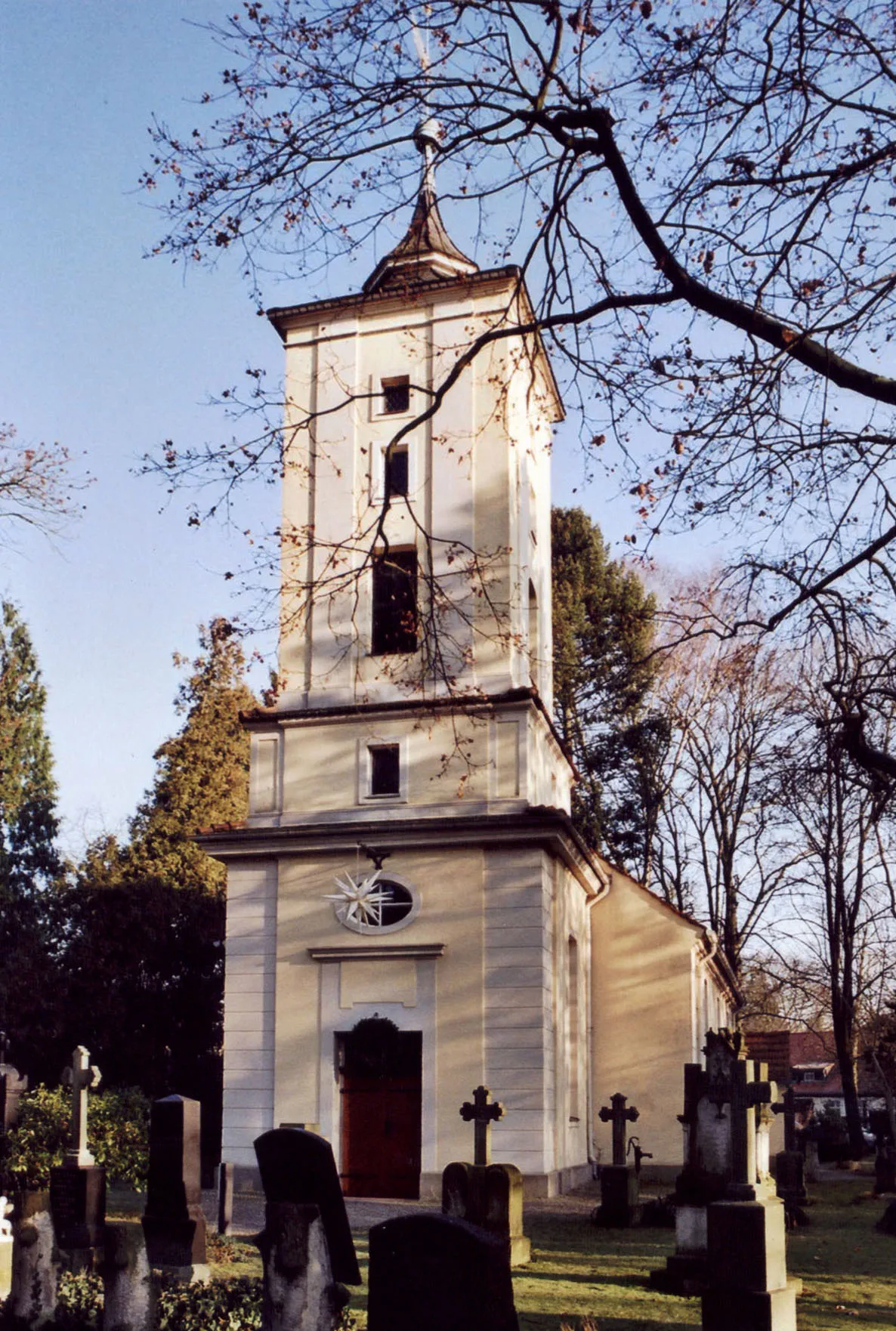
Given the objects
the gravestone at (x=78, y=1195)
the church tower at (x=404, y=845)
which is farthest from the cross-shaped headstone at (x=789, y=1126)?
the gravestone at (x=78, y=1195)

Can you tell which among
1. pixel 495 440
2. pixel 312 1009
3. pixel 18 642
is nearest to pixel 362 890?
pixel 312 1009

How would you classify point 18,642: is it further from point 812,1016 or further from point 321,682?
point 812,1016

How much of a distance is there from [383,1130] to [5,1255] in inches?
436

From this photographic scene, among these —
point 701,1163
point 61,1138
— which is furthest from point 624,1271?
point 61,1138

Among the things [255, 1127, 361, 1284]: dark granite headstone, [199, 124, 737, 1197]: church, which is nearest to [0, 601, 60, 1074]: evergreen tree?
[199, 124, 737, 1197]: church

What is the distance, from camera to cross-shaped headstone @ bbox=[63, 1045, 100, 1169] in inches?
576

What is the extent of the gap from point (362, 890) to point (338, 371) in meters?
9.27

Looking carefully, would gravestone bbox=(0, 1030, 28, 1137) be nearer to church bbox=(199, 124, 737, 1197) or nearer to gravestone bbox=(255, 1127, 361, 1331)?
church bbox=(199, 124, 737, 1197)

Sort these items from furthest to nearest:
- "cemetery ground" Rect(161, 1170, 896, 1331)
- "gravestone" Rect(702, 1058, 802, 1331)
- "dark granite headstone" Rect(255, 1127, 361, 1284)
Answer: "cemetery ground" Rect(161, 1170, 896, 1331) < "dark granite headstone" Rect(255, 1127, 361, 1284) < "gravestone" Rect(702, 1058, 802, 1331)

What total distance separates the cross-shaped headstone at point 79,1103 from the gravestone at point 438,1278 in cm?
893

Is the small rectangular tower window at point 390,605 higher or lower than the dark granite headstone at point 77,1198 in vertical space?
higher

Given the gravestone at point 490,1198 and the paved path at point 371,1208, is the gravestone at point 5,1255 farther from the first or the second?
the paved path at point 371,1208

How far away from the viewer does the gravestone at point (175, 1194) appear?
41.5 feet

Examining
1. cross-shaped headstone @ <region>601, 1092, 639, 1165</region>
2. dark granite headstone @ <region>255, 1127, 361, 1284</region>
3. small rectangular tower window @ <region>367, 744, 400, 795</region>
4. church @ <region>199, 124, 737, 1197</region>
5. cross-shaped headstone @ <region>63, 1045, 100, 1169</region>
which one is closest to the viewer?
dark granite headstone @ <region>255, 1127, 361, 1284</region>
